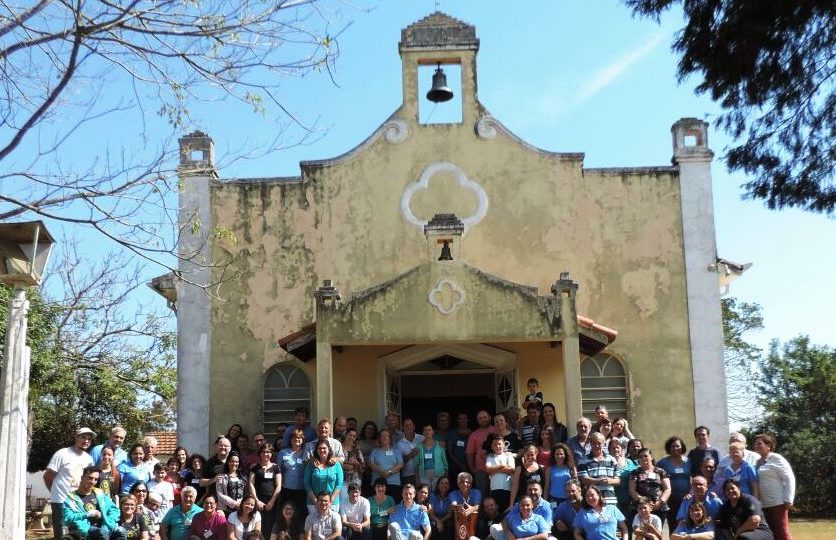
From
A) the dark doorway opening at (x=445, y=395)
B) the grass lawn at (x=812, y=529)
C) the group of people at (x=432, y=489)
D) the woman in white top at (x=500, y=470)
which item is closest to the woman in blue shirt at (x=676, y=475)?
the group of people at (x=432, y=489)

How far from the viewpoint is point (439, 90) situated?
49.4ft

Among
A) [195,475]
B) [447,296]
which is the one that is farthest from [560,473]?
[195,475]

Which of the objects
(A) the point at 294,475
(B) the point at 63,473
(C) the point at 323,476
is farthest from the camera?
(A) the point at 294,475

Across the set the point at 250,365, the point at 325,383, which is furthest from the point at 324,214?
the point at 325,383

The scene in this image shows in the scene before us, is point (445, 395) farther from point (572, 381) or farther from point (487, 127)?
point (572, 381)

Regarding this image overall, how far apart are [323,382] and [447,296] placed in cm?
191

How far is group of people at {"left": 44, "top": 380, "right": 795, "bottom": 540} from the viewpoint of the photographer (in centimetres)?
1062

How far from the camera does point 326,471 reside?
1118 cm

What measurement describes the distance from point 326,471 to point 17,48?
5.82 m

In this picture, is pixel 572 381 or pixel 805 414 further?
pixel 805 414

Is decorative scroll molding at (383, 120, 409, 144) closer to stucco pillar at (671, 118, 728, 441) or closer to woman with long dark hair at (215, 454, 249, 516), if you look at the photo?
stucco pillar at (671, 118, 728, 441)

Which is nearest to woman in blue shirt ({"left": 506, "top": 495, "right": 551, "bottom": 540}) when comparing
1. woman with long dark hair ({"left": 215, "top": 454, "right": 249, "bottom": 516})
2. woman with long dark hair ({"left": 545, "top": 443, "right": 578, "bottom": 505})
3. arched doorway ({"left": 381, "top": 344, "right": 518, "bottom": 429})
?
woman with long dark hair ({"left": 545, "top": 443, "right": 578, "bottom": 505})

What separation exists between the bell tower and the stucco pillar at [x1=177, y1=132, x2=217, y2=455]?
A: 11.1 feet

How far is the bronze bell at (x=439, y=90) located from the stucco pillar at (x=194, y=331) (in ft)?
11.9
